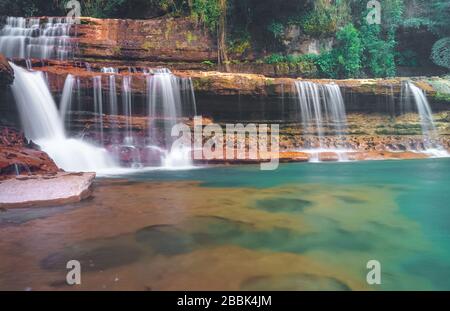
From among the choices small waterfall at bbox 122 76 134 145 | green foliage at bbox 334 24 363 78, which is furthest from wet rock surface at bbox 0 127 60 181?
green foliage at bbox 334 24 363 78

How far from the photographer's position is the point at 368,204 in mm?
6109

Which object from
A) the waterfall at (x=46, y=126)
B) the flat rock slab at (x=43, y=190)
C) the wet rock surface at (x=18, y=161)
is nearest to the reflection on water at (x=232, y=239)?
the flat rock slab at (x=43, y=190)

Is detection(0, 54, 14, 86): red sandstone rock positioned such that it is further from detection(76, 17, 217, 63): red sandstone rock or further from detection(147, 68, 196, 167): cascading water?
detection(76, 17, 217, 63): red sandstone rock

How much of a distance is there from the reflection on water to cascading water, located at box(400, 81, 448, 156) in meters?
7.82

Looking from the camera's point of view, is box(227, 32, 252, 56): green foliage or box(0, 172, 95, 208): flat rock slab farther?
box(227, 32, 252, 56): green foliage

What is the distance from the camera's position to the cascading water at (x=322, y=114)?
13.3m

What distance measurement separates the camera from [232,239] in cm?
409

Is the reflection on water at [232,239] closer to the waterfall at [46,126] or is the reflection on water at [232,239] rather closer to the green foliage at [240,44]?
the waterfall at [46,126]

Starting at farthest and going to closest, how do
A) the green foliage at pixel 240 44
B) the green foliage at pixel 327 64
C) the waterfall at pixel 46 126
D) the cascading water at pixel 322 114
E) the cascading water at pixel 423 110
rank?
the green foliage at pixel 327 64 < the green foliage at pixel 240 44 < the cascading water at pixel 423 110 < the cascading water at pixel 322 114 < the waterfall at pixel 46 126

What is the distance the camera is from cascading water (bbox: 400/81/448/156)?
1410cm

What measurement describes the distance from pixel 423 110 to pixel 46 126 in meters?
14.1

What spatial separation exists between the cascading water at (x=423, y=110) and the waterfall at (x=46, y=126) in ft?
37.8

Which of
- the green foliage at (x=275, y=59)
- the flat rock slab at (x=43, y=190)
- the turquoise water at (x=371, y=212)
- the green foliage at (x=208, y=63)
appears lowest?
the turquoise water at (x=371, y=212)

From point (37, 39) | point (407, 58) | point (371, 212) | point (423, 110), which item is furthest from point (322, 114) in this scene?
point (37, 39)
